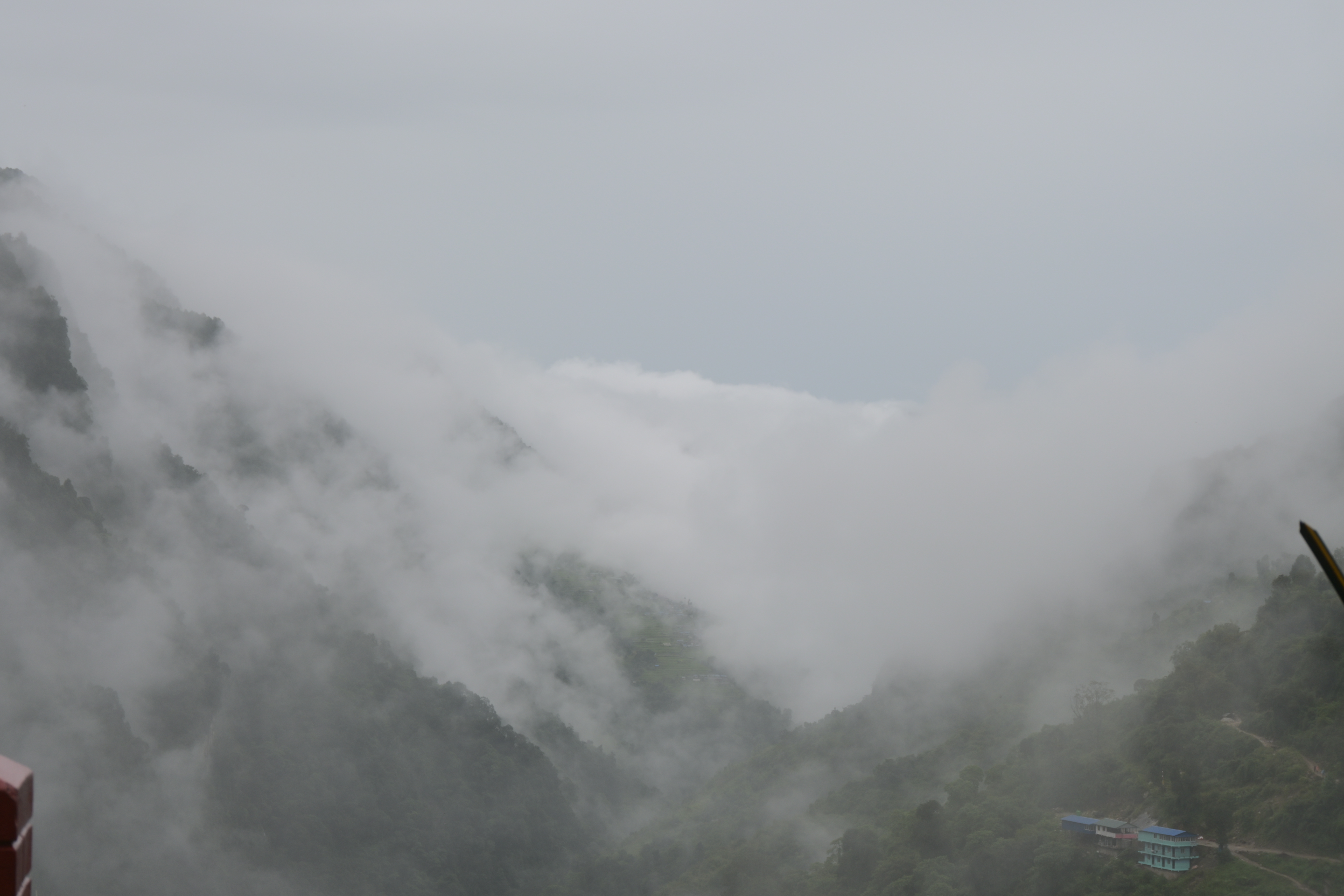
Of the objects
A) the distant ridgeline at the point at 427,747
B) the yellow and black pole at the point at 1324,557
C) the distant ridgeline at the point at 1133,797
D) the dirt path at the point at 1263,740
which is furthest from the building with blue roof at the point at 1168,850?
the yellow and black pole at the point at 1324,557

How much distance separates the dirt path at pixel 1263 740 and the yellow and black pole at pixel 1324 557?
62121mm

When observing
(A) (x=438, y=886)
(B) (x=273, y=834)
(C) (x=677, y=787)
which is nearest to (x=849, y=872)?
(A) (x=438, y=886)

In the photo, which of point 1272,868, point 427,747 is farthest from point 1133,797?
point 427,747

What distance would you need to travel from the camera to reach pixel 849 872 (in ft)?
245

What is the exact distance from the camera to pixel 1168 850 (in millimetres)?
56250

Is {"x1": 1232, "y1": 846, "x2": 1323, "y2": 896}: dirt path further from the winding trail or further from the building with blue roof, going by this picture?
the building with blue roof

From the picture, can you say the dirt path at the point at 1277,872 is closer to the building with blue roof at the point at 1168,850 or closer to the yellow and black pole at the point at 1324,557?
the building with blue roof at the point at 1168,850

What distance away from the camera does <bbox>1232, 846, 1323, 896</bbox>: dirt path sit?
1975 inches

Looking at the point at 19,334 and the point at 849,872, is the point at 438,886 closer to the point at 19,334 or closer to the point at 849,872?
the point at 849,872

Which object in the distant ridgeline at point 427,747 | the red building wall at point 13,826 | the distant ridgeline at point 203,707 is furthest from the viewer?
the distant ridgeline at point 203,707

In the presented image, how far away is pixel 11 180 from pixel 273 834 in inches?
3566

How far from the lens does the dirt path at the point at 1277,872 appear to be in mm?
50156

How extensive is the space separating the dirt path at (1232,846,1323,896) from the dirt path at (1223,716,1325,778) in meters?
6.30

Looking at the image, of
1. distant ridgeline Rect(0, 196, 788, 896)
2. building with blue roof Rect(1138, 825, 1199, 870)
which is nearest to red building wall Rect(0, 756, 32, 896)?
building with blue roof Rect(1138, 825, 1199, 870)
